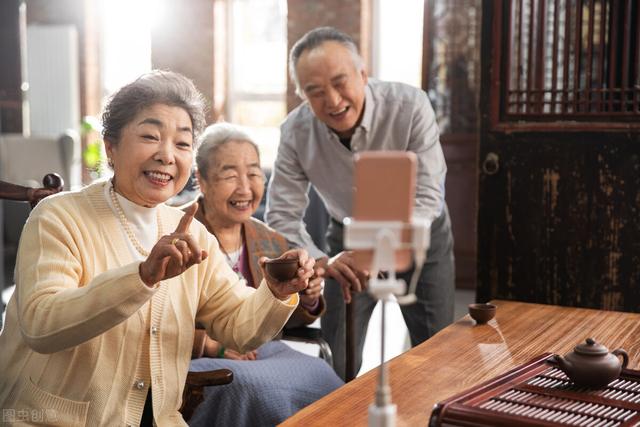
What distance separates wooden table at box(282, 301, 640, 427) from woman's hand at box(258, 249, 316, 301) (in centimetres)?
22

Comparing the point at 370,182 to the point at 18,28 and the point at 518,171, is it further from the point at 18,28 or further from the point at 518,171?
the point at 18,28

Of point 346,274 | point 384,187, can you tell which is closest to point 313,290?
point 346,274

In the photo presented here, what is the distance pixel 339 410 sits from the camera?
1.40 meters

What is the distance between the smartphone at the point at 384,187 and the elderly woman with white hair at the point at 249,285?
1.23 metres

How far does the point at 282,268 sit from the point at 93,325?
374mm

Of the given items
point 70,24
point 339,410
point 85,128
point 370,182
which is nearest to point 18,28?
point 85,128

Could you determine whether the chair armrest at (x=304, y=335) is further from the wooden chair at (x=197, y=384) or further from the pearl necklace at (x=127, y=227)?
the pearl necklace at (x=127, y=227)

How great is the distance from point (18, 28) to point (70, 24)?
3382 millimetres

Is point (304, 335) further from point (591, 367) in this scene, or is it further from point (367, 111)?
point (591, 367)

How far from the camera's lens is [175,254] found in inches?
51.7

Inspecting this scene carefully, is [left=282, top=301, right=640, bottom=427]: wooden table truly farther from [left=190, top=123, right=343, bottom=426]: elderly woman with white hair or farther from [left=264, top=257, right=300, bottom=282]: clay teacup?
[left=190, top=123, right=343, bottom=426]: elderly woman with white hair

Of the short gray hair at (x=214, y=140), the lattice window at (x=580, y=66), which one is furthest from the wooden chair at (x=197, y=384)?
the lattice window at (x=580, y=66)

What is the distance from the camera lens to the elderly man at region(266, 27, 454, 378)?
2.54m

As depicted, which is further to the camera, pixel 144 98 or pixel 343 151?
pixel 343 151
